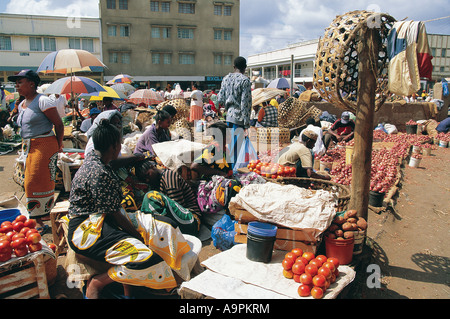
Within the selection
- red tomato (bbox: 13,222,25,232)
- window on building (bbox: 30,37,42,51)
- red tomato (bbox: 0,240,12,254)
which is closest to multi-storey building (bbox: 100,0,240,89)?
window on building (bbox: 30,37,42,51)

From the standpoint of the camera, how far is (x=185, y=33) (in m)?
37.1

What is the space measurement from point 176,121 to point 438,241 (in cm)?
687

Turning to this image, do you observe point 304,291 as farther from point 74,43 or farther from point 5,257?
point 74,43

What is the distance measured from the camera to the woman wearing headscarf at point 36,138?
147 inches

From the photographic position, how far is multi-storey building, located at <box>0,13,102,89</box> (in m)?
32.2

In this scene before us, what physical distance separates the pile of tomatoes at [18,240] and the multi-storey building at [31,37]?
3370cm

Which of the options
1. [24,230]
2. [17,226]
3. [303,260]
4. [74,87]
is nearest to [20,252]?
[24,230]

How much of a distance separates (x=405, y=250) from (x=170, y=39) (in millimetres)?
36805

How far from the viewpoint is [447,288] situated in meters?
3.14
